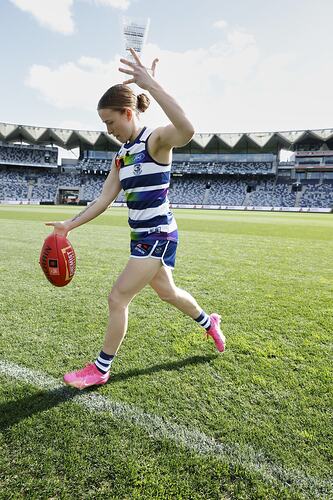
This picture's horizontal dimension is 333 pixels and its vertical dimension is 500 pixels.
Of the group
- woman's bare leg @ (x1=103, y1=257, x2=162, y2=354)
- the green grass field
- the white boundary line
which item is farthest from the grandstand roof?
the white boundary line

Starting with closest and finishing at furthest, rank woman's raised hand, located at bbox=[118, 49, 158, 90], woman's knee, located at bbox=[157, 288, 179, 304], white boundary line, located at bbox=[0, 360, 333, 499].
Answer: white boundary line, located at bbox=[0, 360, 333, 499] < woman's raised hand, located at bbox=[118, 49, 158, 90] < woman's knee, located at bbox=[157, 288, 179, 304]

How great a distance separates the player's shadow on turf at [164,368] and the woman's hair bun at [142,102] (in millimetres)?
2091

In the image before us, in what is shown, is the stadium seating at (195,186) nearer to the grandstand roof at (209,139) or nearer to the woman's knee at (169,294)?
the grandstand roof at (209,139)

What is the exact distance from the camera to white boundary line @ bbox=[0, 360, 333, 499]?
5.49 ft

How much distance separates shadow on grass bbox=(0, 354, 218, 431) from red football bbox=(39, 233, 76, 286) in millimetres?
933

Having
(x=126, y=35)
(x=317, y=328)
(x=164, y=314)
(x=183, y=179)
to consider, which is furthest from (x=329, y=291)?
(x=183, y=179)

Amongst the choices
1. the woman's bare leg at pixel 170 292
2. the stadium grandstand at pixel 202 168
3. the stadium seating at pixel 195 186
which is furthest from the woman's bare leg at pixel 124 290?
the stadium seating at pixel 195 186

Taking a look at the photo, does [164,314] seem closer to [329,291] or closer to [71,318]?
[71,318]

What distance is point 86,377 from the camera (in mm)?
2500

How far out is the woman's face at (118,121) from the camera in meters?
2.33

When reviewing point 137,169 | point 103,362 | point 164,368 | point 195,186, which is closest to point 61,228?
point 137,169

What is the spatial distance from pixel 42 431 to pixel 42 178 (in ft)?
240

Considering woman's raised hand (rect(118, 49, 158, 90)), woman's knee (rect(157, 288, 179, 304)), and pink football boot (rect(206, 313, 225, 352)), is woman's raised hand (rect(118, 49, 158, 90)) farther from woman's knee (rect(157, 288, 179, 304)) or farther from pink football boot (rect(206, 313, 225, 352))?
pink football boot (rect(206, 313, 225, 352))

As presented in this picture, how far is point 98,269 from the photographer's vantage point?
6504mm
